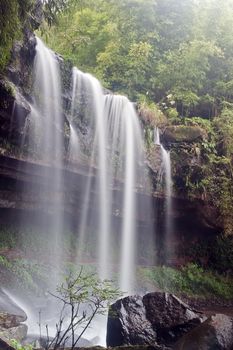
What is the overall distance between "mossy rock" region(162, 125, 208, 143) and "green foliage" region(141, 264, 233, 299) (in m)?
5.30

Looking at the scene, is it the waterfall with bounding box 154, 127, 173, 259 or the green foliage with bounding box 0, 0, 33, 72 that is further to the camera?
the waterfall with bounding box 154, 127, 173, 259

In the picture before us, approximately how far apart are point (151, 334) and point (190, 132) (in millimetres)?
10016

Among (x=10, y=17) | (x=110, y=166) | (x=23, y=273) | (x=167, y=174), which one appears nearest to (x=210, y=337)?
(x=23, y=273)

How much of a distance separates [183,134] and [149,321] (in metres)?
9.49

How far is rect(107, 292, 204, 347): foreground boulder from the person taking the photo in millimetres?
7477

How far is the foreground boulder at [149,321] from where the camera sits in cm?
748

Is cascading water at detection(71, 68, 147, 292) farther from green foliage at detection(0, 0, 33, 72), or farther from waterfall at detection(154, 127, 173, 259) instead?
green foliage at detection(0, 0, 33, 72)

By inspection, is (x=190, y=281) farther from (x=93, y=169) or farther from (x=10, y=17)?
(x=10, y=17)

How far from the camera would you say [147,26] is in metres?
20.6

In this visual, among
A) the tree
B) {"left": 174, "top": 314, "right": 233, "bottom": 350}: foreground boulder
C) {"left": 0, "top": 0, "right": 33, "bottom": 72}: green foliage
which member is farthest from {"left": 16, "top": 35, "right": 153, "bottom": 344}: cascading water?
{"left": 174, "top": 314, "right": 233, "bottom": 350}: foreground boulder

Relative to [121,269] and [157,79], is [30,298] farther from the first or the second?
[157,79]

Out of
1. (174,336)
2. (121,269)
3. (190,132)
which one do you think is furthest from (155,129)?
(174,336)

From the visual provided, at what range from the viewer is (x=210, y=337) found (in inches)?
267

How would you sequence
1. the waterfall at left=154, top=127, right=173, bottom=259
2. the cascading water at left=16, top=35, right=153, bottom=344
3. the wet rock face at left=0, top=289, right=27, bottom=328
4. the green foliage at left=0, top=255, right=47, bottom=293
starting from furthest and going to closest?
the waterfall at left=154, top=127, right=173, bottom=259 → the cascading water at left=16, top=35, right=153, bottom=344 → the green foliage at left=0, top=255, right=47, bottom=293 → the wet rock face at left=0, top=289, right=27, bottom=328
